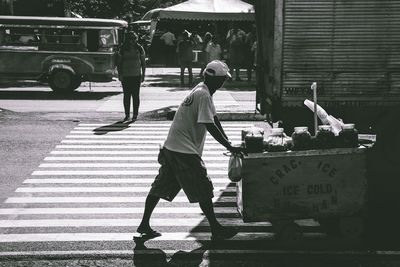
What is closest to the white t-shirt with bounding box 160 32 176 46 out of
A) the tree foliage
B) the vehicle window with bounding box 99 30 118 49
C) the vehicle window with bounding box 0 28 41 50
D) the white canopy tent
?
the white canopy tent

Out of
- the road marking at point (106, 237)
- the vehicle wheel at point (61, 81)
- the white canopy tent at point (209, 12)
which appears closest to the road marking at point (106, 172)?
the road marking at point (106, 237)

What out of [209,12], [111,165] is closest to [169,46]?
[209,12]

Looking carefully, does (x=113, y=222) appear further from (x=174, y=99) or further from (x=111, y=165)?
(x=174, y=99)

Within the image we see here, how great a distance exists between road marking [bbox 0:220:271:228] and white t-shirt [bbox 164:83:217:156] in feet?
3.88

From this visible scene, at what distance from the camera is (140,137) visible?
547 inches

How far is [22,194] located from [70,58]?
14.1 metres

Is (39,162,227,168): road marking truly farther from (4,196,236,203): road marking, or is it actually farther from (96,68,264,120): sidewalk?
(96,68,264,120): sidewalk

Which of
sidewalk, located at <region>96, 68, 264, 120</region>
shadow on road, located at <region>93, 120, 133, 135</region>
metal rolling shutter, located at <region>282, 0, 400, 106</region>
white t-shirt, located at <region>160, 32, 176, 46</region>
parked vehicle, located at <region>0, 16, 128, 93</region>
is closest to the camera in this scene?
metal rolling shutter, located at <region>282, 0, 400, 106</region>

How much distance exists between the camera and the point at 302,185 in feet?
22.7

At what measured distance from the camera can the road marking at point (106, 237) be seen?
7.27 meters

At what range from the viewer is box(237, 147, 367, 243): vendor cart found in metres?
6.87

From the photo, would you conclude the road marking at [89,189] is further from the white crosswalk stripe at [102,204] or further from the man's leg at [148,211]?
the man's leg at [148,211]

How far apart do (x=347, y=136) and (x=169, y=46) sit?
97.0 ft

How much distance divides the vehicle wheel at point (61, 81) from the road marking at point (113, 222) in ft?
50.2
